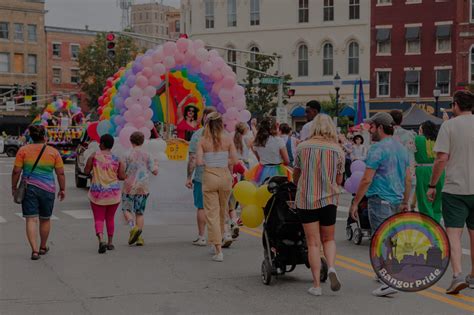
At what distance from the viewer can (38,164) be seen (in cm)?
985

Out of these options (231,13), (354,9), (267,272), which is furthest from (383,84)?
(267,272)

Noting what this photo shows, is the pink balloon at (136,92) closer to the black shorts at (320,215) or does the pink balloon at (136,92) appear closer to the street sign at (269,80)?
the black shorts at (320,215)

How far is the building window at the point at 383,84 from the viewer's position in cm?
5138

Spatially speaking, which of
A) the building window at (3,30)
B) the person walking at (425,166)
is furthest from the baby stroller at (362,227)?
the building window at (3,30)

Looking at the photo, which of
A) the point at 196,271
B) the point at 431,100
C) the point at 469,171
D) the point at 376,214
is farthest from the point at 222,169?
the point at 431,100

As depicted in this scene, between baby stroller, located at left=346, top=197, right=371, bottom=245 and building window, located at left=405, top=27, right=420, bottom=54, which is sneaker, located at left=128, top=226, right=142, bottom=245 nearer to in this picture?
baby stroller, located at left=346, top=197, right=371, bottom=245

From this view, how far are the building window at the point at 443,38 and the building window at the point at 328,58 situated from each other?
7.15 meters

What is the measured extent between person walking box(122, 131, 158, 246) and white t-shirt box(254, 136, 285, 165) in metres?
1.56

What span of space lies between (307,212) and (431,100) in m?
44.4

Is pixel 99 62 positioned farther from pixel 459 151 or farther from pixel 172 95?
pixel 459 151

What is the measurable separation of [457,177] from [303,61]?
46831 millimetres

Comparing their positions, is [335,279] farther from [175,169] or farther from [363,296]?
[175,169]

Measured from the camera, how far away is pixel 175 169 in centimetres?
1277

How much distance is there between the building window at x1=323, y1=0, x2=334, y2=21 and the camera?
52812 mm
